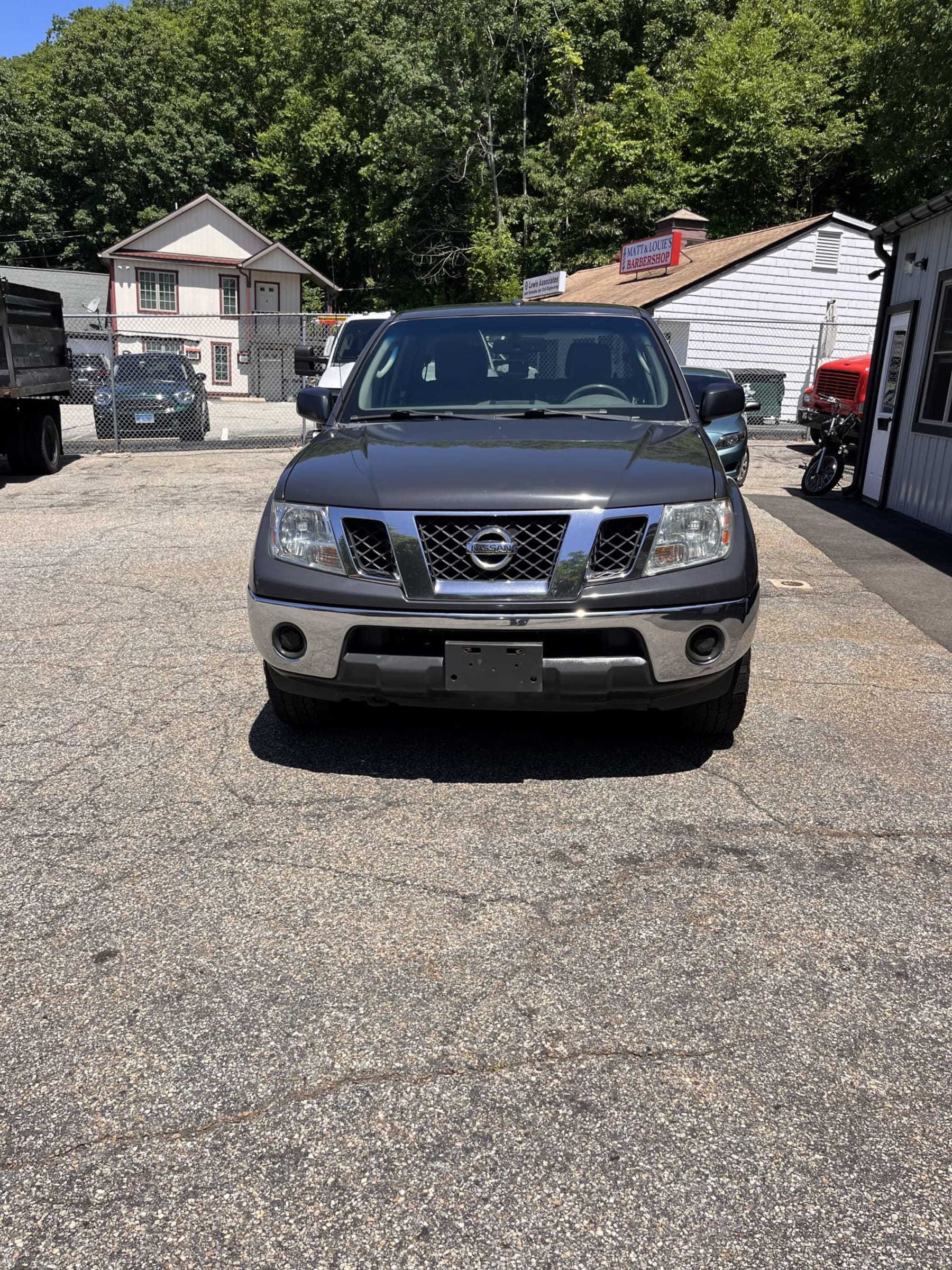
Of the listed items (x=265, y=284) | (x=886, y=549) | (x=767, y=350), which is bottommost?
(x=886, y=549)

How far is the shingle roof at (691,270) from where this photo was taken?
27703 mm

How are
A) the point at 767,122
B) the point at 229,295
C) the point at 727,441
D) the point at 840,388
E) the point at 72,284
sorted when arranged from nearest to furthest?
the point at 727,441 → the point at 840,388 → the point at 767,122 → the point at 229,295 → the point at 72,284

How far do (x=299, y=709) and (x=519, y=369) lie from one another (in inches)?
76.5

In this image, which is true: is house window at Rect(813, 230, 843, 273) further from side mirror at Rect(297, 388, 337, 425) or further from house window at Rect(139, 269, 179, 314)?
side mirror at Rect(297, 388, 337, 425)

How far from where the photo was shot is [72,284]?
46.2 metres

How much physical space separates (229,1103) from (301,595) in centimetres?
191

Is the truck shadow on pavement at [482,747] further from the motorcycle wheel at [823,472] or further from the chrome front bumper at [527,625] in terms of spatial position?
the motorcycle wheel at [823,472]

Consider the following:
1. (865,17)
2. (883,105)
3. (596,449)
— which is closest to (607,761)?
(596,449)

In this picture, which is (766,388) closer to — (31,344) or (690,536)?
(31,344)

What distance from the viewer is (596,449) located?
401 cm

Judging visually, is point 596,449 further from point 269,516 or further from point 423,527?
point 269,516

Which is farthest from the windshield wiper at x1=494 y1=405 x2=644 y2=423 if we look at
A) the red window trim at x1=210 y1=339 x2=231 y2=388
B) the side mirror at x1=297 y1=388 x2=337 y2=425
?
the red window trim at x1=210 y1=339 x2=231 y2=388

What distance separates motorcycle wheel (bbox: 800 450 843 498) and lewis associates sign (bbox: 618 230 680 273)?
Answer: 712 inches

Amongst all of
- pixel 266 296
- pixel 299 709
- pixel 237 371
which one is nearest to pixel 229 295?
pixel 266 296
